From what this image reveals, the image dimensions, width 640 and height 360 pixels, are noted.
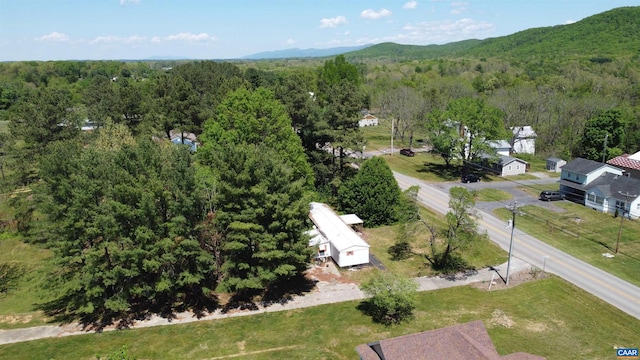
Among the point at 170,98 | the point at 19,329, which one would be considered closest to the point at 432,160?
the point at 170,98

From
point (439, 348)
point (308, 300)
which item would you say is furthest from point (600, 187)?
point (439, 348)

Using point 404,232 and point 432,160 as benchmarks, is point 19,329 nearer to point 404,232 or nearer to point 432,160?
point 404,232

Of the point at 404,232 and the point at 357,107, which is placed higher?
the point at 357,107

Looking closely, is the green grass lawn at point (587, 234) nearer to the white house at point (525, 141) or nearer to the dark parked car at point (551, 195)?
the dark parked car at point (551, 195)

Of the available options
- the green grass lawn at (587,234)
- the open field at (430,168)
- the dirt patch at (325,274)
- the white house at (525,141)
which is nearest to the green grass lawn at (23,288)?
the dirt patch at (325,274)

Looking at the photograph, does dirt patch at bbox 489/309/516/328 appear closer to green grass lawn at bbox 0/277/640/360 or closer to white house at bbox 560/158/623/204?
green grass lawn at bbox 0/277/640/360

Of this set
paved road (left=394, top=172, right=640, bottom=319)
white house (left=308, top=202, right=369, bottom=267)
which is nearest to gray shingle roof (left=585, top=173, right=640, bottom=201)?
paved road (left=394, top=172, right=640, bottom=319)

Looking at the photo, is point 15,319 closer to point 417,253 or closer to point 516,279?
point 417,253
